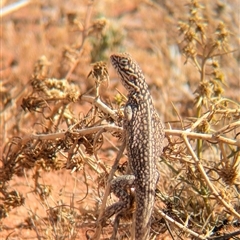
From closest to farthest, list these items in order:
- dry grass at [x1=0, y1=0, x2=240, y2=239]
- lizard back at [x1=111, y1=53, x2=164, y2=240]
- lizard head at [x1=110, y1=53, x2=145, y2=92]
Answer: lizard back at [x1=111, y1=53, x2=164, y2=240], dry grass at [x1=0, y1=0, x2=240, y2=239], lizard head at [x1=110, y1=53, x2=145, y2=92]

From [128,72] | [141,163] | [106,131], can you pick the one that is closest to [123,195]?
[141,163]

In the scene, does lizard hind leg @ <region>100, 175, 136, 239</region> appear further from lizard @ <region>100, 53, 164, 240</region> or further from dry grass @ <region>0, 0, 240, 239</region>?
dry grass @ <region>0, 0, 240, 239</region>

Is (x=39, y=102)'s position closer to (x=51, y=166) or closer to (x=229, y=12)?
(x=51, y=166)

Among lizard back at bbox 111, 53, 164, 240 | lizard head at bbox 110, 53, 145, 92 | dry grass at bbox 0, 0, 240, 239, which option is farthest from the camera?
lizard head at bbox 110, 53, 145, 92

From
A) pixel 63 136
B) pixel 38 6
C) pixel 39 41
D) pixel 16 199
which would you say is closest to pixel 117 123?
pixel 63 136

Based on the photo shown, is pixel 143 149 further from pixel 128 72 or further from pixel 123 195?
pixel 128 72

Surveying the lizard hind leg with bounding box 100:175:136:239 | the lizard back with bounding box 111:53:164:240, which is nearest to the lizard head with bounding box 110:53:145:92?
the lizard back with bounding box 111:53:164:240
